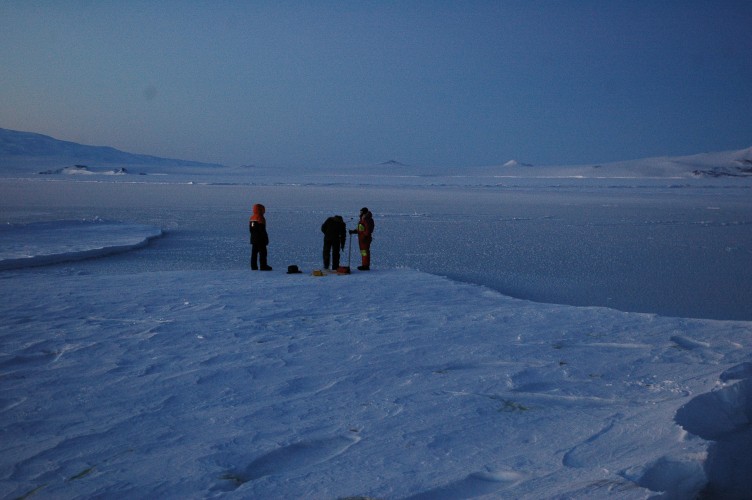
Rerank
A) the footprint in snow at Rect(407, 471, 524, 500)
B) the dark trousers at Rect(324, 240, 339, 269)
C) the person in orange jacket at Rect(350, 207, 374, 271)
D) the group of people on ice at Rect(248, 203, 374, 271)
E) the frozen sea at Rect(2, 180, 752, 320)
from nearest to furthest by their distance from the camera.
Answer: the footprint in snow at Rect(407, 471, 524, 500) < the frozen sea at Rect(2, 180, 752, 320) < the group of people on ice at Rect(248, 203, 374, 271) < the person in orange jacket at Rect(350, 207, 374, 271) < the dark trousers at Rect(324, 240, 339, 269)

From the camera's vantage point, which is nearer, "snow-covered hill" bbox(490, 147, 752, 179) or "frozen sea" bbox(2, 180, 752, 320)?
"frozen sea" bbox(2, 180, 752, 320)

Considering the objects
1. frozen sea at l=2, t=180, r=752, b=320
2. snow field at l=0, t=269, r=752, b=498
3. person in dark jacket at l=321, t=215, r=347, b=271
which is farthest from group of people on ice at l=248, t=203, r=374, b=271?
snow field at l=0, t=269, r=752, b=498

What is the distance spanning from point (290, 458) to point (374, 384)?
1142 millimetres

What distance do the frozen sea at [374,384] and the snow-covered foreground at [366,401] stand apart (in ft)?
0.05

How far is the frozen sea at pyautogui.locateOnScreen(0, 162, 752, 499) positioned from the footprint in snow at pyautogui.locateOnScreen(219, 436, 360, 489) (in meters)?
0.01

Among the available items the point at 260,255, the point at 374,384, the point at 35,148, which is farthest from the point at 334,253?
the point at 35,148

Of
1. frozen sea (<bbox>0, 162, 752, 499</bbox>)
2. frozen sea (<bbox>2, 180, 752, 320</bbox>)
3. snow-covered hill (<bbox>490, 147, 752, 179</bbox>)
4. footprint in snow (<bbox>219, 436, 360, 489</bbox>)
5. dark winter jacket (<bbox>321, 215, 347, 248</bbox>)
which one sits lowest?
footprint in snow (<bbox>219, 436, 360, 489</bbox>)

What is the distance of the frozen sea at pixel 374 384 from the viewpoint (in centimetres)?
285

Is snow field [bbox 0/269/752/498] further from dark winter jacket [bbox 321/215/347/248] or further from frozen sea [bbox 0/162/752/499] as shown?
dark winter jacket [bbox 321/215/347/248]

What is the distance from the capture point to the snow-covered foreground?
283 centimetres

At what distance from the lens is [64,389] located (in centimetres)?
393

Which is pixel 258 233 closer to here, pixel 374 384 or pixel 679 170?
pixel 374 384

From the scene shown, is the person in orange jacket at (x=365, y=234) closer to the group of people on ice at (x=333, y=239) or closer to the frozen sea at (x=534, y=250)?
the group of people on ice at (x=333, y=239)

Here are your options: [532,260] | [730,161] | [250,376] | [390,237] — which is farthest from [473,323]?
[730,161]
